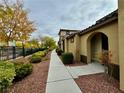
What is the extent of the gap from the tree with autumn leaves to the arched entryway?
10123 millimetres

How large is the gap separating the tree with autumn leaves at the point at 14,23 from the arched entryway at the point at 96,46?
33.2 feet

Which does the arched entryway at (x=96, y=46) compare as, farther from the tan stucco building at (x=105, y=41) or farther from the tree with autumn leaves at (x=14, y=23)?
the tree with autumn leaves at (x=14, y=23)

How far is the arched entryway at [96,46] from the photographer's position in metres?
9.51

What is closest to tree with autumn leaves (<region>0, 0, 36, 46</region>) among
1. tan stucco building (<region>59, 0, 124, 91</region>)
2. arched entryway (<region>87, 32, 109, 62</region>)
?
tan stucco building (<region>59, 0, 124, 91</region>)

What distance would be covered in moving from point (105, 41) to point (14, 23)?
39.5ft

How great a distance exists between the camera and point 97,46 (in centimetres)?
1054

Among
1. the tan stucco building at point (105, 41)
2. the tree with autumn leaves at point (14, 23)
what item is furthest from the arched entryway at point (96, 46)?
the tree with autumn leaves at point (14, 23)

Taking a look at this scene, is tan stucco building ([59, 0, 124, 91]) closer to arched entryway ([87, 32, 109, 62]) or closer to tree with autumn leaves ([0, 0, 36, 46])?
arched entryway ([87, 32, 109, 62])

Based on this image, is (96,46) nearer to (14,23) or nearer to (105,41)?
(105,41)

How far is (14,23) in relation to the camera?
15.4 meters

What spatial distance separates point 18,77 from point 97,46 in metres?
7.25

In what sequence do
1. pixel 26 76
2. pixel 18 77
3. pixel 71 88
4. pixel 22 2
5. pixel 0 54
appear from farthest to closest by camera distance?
pixel 22 2 → pixel 0 54 → pixel 26 76 → pixel 18 77 → pixel 71 88

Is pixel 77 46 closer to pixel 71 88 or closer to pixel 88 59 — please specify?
pixel 88 59

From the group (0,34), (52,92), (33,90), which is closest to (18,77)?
(33,90)
